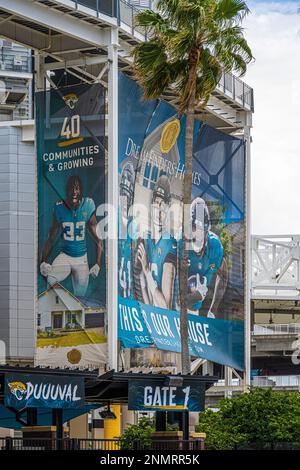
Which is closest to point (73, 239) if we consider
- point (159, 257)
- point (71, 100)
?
point (159, 257)

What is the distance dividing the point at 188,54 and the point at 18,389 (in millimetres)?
18394

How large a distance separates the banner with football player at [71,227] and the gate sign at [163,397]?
10.7 meters

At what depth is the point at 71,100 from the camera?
61406 millimetres

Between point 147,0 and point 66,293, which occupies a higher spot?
point 147,0

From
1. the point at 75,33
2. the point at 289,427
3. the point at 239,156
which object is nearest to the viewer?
the point at 289,427

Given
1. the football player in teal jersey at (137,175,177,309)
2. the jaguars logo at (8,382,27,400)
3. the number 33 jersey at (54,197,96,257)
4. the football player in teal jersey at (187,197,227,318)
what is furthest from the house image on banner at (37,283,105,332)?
the jaguars logo at (8,382,27,400)

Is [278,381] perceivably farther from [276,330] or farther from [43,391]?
[43,391]

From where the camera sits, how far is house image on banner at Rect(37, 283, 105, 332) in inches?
2360
